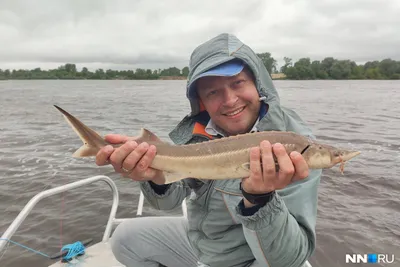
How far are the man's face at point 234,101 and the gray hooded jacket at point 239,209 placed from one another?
11 cm

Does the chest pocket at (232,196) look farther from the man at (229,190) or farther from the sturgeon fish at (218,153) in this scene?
the sturgeon fish at (218,153)

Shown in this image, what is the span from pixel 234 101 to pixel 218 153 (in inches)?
24.9

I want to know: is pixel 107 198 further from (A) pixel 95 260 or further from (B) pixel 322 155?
(B) pixel 322 155

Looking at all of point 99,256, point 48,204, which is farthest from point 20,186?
point 99,256

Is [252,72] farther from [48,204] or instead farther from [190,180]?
[48,204]

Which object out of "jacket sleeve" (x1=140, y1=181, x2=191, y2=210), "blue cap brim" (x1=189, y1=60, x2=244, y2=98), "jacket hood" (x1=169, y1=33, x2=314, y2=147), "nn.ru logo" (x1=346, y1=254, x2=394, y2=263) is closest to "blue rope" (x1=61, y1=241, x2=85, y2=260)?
"jacket sleeve" (x1=140, y1=181, x2=191, y2=210)

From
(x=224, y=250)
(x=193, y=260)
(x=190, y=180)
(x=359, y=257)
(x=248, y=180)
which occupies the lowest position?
(x=359, y=257)

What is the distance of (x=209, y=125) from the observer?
3.41 m

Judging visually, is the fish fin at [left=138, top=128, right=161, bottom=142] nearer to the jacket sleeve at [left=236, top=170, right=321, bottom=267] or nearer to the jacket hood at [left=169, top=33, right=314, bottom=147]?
the jacket hood at [left=169, top=33, right=314, bottom=147]

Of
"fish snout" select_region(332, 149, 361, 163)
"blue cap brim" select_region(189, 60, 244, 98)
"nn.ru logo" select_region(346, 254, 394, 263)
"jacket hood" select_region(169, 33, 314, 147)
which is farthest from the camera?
"nn.ru logo" select_region(346, 254, 394, 263)

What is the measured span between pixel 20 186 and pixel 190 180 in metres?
7.50

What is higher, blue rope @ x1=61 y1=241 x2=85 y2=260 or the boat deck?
blue rope @ x1=61 y1=241 x2=85 y2=260

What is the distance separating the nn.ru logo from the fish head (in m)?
4.08

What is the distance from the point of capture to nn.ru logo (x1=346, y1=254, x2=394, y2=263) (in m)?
5.80
